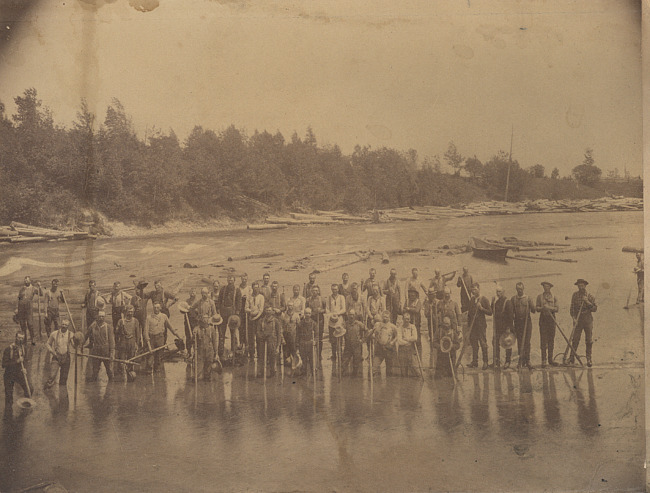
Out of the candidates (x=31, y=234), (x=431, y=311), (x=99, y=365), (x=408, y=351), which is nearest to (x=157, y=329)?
(x=99, y=365)

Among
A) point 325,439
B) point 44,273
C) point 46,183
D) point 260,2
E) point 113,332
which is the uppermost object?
point 260,2

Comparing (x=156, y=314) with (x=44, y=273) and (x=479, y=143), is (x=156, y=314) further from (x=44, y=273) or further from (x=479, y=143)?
(x=479, y=143)

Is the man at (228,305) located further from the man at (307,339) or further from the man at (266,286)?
the man at (307,339)

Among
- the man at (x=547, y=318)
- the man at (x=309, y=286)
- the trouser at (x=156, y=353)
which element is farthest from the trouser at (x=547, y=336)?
the trouser at (x=156, y=353)

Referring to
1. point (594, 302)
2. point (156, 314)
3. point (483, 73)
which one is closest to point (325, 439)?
point (156, 314)

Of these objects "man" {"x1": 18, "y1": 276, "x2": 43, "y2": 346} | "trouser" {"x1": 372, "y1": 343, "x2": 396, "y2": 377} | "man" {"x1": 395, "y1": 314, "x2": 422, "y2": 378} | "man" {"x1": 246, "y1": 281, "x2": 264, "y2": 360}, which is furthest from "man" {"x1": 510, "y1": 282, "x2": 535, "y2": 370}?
"man" {"x1": 18, "y1": 276, "x2": 43, "y2": 346}

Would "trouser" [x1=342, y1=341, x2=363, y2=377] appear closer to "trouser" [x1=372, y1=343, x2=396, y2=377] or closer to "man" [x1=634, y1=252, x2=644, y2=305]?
"trouser" [x1=372, y1=343, x2=396, y2=377]

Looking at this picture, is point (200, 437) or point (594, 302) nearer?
point (200, 437)
